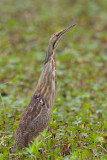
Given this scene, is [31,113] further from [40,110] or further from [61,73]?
[61,73]

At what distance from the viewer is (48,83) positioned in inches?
142

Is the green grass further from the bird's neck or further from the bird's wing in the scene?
the bird's neck

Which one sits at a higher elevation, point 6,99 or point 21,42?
point 21,42

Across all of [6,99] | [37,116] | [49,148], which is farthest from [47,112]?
[6,99]

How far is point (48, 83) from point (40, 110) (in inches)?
10.7

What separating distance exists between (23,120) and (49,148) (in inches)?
14.9

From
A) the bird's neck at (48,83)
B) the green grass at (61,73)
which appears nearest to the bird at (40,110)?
the bird's neck at (48,83)

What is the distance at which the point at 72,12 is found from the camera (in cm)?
1088

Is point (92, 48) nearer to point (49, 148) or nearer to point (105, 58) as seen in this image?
point (105, 58)

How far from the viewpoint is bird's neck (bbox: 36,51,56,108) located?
3.59 m

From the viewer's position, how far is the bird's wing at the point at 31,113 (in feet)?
11.5

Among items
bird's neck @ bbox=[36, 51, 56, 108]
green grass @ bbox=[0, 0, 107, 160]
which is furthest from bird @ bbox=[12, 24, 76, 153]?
green grass @ bbox=[0, 0, 107, 160]

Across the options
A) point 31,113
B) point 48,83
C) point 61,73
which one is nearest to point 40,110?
point 31,113

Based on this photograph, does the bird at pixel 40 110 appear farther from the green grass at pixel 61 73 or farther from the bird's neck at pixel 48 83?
the green grass at pixel 61 73
